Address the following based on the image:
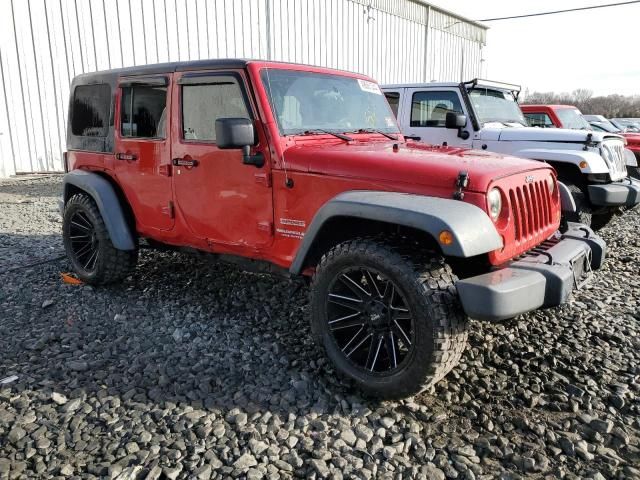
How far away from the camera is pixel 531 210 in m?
3.03

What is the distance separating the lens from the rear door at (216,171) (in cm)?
333

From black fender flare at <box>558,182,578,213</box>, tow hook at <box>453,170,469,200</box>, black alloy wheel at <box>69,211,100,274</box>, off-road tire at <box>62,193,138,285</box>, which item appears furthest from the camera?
black alloy wheel at <box>69,211,100,274</box>

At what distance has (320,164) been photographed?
3039 mm

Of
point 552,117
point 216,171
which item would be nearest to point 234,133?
point 216,171

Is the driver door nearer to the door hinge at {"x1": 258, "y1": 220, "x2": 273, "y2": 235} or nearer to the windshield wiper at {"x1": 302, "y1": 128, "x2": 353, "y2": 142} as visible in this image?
the windshield wiper at {"x1": 302, "y1": 128, "x2": 353, "y2": 142}

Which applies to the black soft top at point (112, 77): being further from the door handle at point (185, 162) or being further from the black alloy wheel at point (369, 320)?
the black alloy wheel at point (369, 320)

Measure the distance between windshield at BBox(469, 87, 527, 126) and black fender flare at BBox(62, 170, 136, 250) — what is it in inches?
185

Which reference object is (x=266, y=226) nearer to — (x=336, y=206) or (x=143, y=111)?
(x=336, y=206)

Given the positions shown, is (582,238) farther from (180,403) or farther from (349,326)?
(180,403)

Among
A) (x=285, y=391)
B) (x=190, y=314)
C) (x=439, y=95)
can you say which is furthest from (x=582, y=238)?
(x=439, y=95)

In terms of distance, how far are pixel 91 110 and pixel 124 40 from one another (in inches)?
310

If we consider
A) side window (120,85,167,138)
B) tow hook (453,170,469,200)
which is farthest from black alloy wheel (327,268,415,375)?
side window (120,85,167,138)

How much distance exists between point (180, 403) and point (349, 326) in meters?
1.01

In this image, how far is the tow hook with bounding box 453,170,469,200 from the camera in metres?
2.62
